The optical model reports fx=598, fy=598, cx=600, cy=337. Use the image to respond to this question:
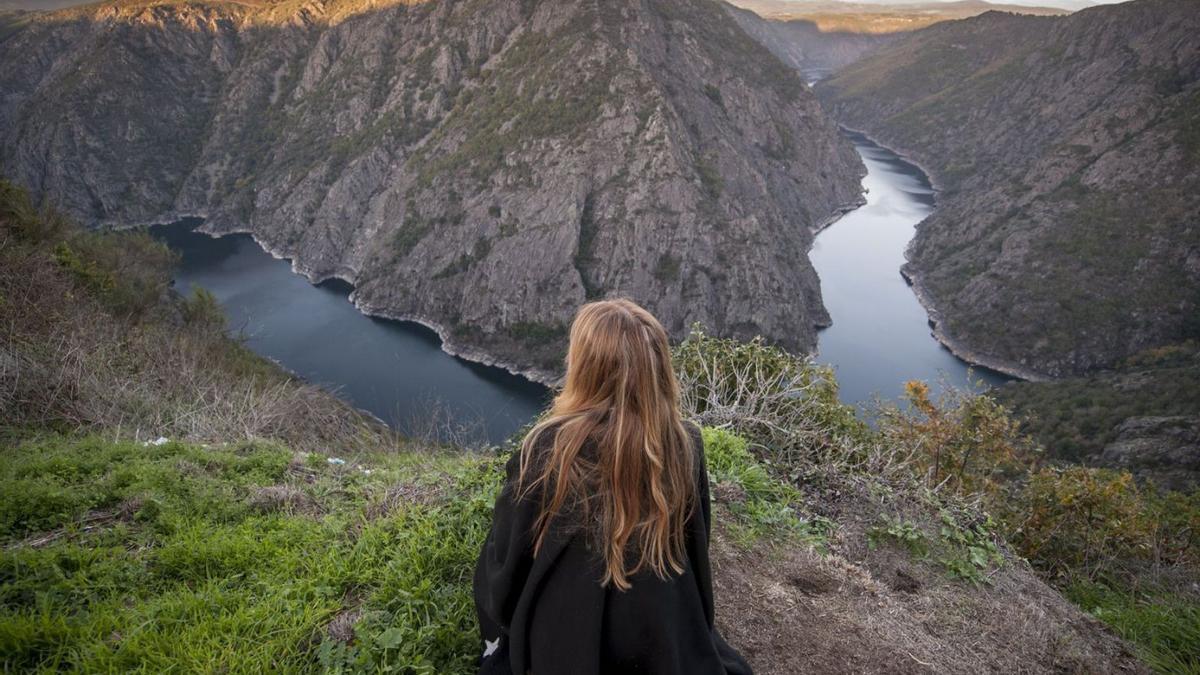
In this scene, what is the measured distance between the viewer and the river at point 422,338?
5441cm

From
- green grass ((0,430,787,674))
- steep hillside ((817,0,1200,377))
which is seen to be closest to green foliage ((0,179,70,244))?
green grass ((0,430,787,674))

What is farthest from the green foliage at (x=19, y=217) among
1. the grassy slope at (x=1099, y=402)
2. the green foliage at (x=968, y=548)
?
the grassy slope at (x=1099, y=402)

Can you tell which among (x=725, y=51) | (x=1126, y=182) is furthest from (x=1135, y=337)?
(x=725, y=51)

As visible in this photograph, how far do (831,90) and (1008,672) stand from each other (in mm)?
218149

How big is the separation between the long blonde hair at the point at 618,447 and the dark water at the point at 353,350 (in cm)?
4317

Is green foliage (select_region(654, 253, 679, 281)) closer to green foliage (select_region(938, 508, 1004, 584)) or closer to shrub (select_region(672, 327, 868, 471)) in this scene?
shrub (select_region(672, 327, 868, 471))

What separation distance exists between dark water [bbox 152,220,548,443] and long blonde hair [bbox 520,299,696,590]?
4317cm

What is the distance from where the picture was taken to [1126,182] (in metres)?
71.4

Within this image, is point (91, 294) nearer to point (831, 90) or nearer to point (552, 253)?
point (552, 253)

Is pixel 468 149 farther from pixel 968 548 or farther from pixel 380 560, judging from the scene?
pixel 380 560

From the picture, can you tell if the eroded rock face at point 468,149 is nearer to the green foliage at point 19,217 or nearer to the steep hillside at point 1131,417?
the steep hillside at point 1131,417

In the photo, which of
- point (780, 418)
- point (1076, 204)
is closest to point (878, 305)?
point (1076, 204)

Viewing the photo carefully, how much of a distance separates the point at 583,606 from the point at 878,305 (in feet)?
273

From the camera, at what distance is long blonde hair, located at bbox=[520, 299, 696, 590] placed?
230cm
